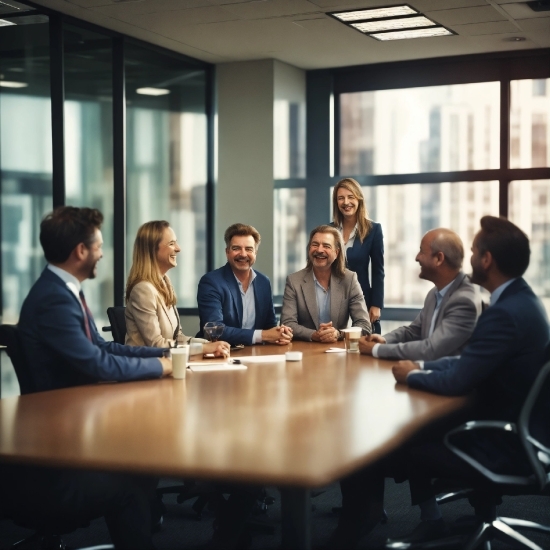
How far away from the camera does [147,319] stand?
4.32m

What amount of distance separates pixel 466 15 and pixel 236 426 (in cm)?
460

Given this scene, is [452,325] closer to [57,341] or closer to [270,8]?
[57,341]

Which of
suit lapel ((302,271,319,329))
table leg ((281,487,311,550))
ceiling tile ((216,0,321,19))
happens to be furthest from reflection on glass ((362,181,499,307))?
table leg ((281,487,311,550))

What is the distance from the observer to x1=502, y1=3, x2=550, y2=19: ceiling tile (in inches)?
238

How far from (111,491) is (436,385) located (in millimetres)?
1284

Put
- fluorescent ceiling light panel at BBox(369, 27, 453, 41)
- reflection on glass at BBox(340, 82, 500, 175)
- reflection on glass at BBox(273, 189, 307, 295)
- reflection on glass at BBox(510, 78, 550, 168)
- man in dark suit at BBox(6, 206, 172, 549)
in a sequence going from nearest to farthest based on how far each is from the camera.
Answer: man in dark suit at BBox(6, 206, 172, 549) < fluorescent ceiling light panel at BBox(369, 27, 453, 41) < reflection on glass at BBox(510, 78, 550, 168) < reflection on glass at BBox(340, 82, 500, 175) < reflection on glass at BBox(273, 189, 307, 295)

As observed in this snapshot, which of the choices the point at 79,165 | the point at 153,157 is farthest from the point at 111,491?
the point at 153,157

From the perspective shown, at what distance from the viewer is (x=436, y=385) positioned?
10.8ft

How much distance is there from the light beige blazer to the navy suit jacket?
148 centimetres

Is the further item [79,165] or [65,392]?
[79,165]

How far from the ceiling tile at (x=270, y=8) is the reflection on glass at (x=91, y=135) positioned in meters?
1.24

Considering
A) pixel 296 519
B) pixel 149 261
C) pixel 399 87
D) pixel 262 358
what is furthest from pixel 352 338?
pixel 399 87

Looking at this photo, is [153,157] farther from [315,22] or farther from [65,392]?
[65,392]

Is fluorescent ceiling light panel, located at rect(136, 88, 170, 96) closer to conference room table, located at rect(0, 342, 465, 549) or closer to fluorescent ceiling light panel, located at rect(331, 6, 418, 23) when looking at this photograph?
fluorescent ceiling light panel, located at rect(331, 6, 418, 23)
